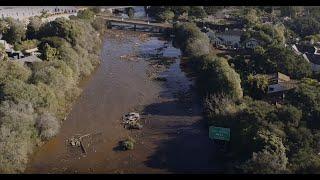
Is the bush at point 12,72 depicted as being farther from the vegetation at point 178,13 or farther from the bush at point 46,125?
the vegetation at point 178,13

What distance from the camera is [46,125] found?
1283 cm

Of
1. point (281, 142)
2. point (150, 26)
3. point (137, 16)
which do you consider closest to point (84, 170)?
point (281, 142)

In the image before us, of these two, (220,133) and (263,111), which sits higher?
(263,111)

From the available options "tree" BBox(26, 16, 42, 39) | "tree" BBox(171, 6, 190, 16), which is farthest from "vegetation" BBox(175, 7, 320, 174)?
"tree" BBox(171, 6, 190, 16)

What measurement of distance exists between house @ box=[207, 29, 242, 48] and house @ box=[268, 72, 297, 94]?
9.36 m

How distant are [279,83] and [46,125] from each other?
8.30 meters

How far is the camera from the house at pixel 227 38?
26.6 m

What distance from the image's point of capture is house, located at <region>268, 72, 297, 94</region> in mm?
15461

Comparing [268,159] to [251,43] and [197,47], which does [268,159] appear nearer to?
[197,47]

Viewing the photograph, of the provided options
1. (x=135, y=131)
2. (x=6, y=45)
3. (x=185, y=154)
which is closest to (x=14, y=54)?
(x=6, y=45)
